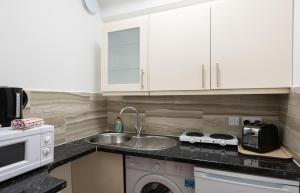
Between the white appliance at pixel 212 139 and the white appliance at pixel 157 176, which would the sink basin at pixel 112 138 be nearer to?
the white appliance at pixel 157 176

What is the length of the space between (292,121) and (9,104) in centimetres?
172

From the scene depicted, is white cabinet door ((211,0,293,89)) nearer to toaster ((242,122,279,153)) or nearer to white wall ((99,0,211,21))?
toaster ((242,122,279,153))

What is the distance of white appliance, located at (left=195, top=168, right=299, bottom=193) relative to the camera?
104cm

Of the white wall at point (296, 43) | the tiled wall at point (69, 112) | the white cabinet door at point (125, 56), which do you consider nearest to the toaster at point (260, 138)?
the white wall at point (296, 43)

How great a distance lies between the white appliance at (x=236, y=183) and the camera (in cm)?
104

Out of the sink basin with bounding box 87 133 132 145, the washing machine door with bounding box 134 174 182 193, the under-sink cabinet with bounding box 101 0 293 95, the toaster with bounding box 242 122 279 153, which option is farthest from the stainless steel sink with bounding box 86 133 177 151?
the toaster with bounding box 242 122 279 153

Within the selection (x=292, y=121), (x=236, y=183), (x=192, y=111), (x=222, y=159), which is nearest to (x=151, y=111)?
(x=192, y=111)

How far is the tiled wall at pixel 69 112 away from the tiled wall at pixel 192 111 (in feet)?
0.67

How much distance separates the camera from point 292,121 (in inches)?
47.7

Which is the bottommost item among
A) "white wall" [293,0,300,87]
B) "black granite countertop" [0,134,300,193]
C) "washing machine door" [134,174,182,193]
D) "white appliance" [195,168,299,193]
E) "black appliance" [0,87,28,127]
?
"washing machine door" [134,174,182,193]

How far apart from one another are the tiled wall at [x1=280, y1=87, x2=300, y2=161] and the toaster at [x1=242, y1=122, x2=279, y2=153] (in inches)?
3.6

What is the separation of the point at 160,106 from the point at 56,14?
128 centimetres

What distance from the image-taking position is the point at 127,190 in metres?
1.56

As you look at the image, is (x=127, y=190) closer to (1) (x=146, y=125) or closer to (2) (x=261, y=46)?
(1) (x=146, y=125)
